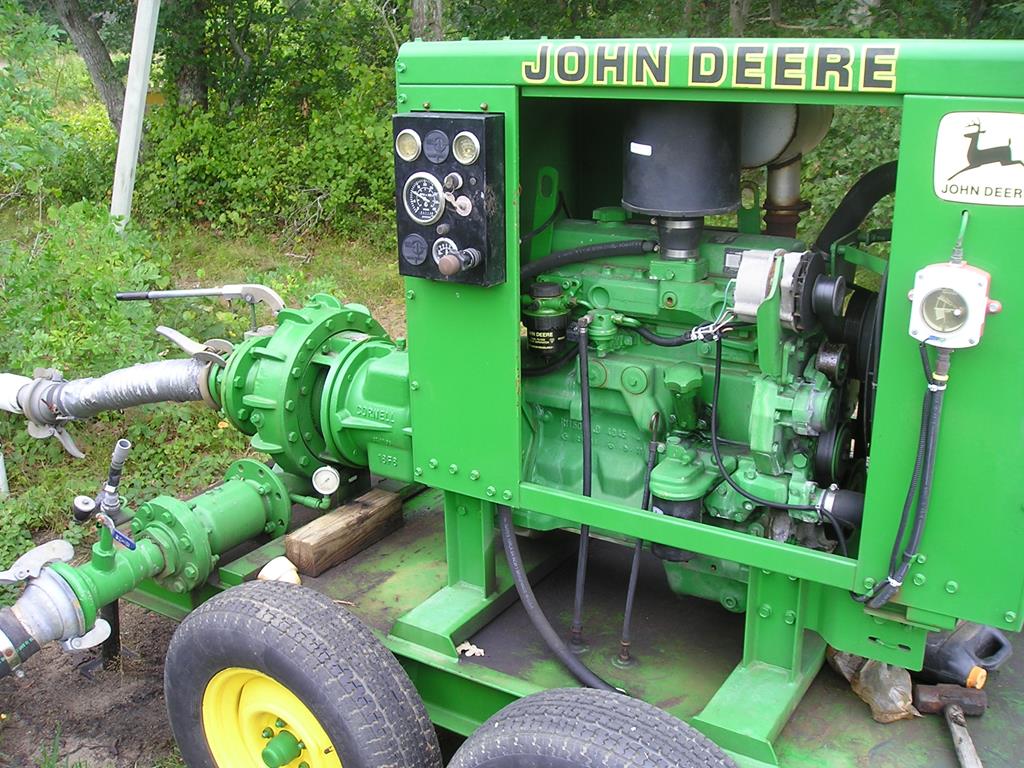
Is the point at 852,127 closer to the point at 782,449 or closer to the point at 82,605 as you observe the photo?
the point at 782,449

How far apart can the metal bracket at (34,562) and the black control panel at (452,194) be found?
4.73 feet

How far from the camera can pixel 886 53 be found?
209 centimetres

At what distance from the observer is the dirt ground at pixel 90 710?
3338mm

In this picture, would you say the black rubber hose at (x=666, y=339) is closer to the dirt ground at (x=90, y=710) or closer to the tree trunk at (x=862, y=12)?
the dirt ground at (x=90, y=710)

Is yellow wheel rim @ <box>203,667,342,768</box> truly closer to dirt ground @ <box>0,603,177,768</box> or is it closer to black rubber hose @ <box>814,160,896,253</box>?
dirt ground @ <box>0,603,177,768</box>

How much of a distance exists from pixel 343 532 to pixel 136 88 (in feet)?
11.3

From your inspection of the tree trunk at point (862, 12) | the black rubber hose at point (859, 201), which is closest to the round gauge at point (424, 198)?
the black rubber hose at point (859, 201)

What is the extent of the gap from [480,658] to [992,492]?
1.41 metres

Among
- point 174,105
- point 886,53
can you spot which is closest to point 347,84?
point 174,105

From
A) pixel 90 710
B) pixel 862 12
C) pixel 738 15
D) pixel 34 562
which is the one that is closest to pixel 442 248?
pixel 34 562

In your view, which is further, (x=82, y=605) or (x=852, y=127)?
(x=852, y=127)

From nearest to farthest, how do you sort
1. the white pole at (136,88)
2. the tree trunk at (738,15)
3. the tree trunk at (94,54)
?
the white pole at (136,88) < the tree trunk at (738,15) < the tree trunk at (94,54)

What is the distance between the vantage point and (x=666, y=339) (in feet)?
9.02

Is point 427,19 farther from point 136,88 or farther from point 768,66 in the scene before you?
point 768,66
